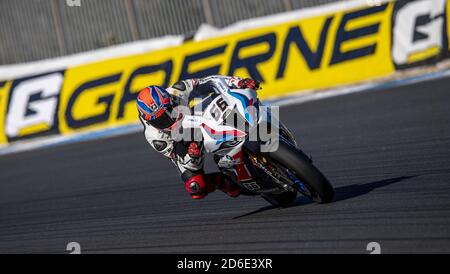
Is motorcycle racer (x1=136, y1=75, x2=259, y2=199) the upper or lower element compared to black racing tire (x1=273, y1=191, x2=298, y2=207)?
upper

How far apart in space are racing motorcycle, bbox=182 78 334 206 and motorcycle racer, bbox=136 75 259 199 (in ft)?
0.33

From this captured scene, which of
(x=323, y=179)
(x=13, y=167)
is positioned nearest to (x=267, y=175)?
(x=323, y=179)

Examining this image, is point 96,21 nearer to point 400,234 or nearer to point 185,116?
point 185,116

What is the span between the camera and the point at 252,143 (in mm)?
6461

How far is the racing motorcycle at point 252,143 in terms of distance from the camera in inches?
252

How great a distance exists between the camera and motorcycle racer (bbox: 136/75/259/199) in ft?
21.9

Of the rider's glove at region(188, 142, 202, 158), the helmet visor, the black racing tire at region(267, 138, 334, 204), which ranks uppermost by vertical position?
the helmet visor

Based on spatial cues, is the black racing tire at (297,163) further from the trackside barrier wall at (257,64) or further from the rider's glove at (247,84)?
the trackside barrier wall at (257,64)

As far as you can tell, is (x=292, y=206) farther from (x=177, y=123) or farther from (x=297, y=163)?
(x=177, y=123)

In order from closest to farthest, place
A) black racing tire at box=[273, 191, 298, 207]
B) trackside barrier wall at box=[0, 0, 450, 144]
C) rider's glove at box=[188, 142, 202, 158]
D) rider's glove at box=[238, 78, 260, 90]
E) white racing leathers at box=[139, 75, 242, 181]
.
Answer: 1. rider's glove at box=[238, 78, 260, 90]
2. rider's glove at box=[188, 142, 202, 158]
3. white racing leathers at box=[139, 75, 242, 181]
4. black racing tire at box=[273, 191, 298, 207]
5. trackside barrier wall at box=[0, 0, 450, 144]

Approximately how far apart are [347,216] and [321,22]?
9.03 m

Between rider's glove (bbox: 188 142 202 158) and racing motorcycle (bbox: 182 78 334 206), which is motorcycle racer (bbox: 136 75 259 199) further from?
racing motorcycle (bbox: 182 78 334 206)

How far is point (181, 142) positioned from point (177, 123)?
0.26 meters

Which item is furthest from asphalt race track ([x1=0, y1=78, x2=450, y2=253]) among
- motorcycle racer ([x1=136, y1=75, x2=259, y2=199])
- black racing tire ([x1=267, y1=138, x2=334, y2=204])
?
motorcycle racer ([x1=136, y1=75, x2=259, y2=199])
